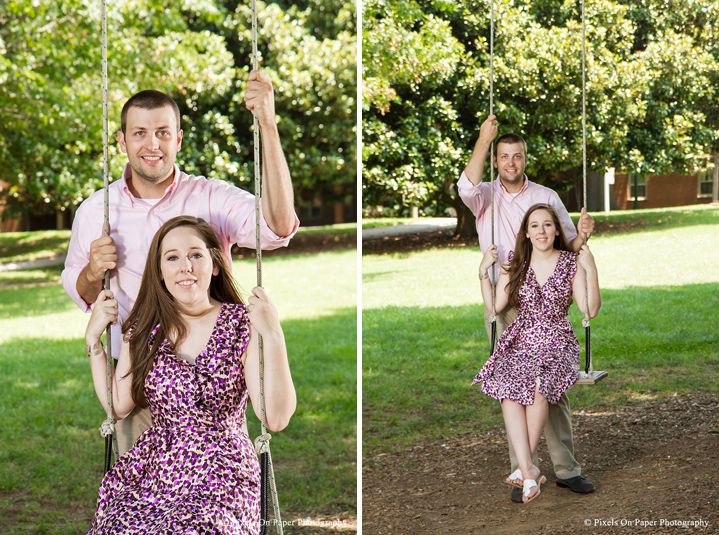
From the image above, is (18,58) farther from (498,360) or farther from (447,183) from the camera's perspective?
(498,360)

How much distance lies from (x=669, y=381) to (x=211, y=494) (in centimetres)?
570

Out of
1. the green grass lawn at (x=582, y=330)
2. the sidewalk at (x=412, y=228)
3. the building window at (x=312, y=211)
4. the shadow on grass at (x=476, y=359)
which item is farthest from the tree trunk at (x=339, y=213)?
the shadow on grass at (x=476, y=359)

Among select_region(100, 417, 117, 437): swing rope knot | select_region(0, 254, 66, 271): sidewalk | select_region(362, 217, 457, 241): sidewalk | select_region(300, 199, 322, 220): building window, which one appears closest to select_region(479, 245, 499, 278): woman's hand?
select_region(100, 417, 117, 437): swing rope knot

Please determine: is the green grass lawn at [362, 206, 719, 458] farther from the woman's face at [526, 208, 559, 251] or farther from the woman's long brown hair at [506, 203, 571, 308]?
the woman's face at [526, 208, 559, 251]

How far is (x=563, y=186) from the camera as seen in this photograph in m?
7.88

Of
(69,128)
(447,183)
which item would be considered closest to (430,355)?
(447,183)

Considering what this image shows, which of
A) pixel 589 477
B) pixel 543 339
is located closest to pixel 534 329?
pixel 543 339

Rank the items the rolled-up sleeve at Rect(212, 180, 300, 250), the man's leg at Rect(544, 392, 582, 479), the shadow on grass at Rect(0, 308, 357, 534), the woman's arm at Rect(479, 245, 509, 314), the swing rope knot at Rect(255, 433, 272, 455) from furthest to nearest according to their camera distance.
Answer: the shadow on grass at Rect(0, 308, 357, 534), the man's leg at Rect(544, 392, 582, 479), the woman's arm at Rect(479, 245, 509, 314), the rolled-up sleeve at Rect(212, 180, 300, 250), the swing rope knot at Rect(255, 433, 272, 455)

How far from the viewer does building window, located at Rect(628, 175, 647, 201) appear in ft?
25.4

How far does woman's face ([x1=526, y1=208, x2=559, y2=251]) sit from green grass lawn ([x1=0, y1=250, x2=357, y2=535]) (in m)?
2.17

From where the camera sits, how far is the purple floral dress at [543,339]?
3.82m

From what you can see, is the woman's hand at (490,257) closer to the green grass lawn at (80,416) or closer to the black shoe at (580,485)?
the black shoe at (580,485)

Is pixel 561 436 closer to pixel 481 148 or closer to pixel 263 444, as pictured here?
pixel 481 148

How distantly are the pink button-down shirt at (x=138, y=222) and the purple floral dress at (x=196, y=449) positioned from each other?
1.14 feet
